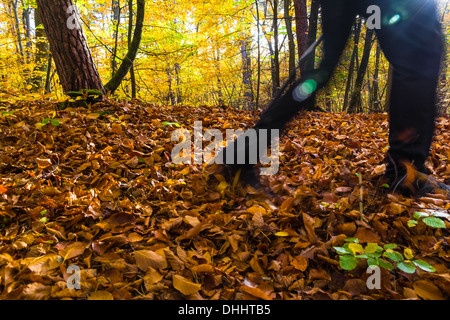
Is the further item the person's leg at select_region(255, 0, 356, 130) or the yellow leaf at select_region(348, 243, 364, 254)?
the person's leg at select_region(255, 0, 356, 130)

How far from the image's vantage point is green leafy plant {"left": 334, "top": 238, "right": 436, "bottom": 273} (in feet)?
3.29

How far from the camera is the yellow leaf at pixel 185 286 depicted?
1.02 m

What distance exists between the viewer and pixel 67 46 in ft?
10.1

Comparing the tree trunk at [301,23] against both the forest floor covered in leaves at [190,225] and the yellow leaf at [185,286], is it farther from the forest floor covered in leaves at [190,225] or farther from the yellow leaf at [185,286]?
the yellow leaf at [185,286]

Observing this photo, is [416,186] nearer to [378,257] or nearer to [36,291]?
[378,257]

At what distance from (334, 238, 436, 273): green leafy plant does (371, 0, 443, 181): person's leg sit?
0.62 metres

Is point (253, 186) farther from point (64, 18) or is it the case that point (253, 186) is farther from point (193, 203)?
point (64, 18)

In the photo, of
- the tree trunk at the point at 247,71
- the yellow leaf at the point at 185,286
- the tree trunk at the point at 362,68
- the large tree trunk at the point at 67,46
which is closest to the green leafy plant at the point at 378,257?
the yellow leaf at the point at 185,286

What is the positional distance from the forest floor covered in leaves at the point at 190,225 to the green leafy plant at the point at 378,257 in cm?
5

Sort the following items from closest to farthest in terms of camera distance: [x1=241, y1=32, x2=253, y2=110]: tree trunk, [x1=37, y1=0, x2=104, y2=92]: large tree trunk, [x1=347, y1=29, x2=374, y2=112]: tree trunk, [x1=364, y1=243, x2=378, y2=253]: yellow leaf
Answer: [x1=364, y1=243, x2=378, y2=253]: yellow leaf < [x1=37, y1=0, x2=104, y2=92]: large tree trunk < [x1=347, y1=29, x2=374, y2=112]: tree trunk < [x1=241, y1=32, x2=253, y2=110]: tree trunk

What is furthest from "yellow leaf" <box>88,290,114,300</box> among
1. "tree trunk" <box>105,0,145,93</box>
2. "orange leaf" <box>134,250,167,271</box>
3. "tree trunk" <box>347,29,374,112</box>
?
"tree trunk" <box>347,29,374,112</box>

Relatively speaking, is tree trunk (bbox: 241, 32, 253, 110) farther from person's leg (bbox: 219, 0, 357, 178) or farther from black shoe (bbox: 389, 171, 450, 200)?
black shoe (bbox: 389, 171, 450, 200)

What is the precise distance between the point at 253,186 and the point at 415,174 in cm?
96
